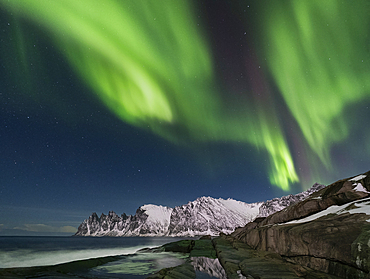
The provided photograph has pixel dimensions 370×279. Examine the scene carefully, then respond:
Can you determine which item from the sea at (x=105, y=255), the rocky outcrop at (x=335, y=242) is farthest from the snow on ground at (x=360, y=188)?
the sea at (x=105, y=255)

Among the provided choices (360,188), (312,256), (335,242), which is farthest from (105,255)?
(335,242)

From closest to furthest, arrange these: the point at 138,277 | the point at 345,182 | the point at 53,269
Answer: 1. the point at 53,269
2. the point at 138,277
3. the point at 345,182

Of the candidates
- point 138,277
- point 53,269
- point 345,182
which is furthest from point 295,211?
point 53,269

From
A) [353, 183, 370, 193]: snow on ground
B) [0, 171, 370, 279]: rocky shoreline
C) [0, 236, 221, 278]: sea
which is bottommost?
[0, 236, 221, 278]: sea

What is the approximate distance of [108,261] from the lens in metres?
27.8

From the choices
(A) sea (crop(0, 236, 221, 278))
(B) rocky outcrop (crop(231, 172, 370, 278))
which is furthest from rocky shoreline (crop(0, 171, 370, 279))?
(A) sea (crop(0, 236, 221, 278))

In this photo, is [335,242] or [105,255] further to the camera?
[105,255]

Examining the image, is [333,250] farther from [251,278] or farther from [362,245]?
[251,278]

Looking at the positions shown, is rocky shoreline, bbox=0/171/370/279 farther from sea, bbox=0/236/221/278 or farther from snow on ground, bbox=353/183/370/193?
sea, bbox=0/236/221/278

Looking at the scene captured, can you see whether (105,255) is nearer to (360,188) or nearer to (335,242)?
(360,188)

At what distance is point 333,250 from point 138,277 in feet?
52.4

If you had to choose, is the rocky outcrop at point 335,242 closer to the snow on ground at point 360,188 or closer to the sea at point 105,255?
the snow on ground at point 360,188

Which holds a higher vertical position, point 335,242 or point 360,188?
point 360,188

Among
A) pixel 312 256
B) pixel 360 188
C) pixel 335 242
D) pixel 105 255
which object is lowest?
pixel 105 255
